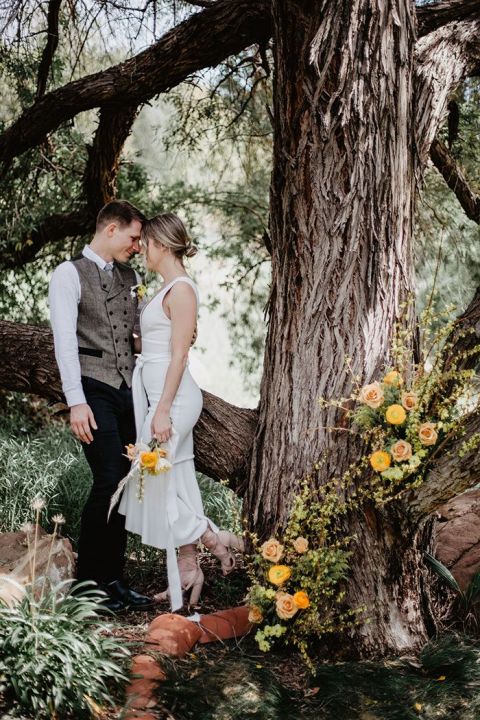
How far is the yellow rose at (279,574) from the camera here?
11.7ft

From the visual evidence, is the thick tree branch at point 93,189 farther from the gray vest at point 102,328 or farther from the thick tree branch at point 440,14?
the thick tree branch at point 440,14

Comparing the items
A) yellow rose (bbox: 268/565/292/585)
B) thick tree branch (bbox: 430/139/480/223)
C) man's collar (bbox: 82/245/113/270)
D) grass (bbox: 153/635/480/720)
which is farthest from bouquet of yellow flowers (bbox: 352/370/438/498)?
thick tree branch (bbox: 430/139/480/223)

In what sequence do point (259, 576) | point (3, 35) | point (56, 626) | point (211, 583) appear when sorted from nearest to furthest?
→ 1. point (56, 626)
2. point (259, 576)
3. point (211, 583)
4. point (3, 35)

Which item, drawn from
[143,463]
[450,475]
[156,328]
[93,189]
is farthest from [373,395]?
[93,189]

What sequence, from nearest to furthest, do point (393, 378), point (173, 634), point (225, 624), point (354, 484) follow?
1. point (393, 378)
2. point (173, 634)
3. point (354, 484)
4. point (225, 624)

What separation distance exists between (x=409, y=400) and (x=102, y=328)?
1623mm

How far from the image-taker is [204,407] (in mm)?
4414

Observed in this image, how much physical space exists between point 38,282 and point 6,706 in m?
5.93

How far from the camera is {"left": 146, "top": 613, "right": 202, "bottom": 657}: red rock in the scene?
3.57 meters

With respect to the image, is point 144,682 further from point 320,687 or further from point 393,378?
point 393,378

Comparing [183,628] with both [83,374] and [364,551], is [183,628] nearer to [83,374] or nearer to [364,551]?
[364,551]

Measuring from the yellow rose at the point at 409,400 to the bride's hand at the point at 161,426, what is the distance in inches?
44.7

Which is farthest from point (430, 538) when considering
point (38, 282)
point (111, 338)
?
point (38, 282)

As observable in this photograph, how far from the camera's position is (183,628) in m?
3.70
